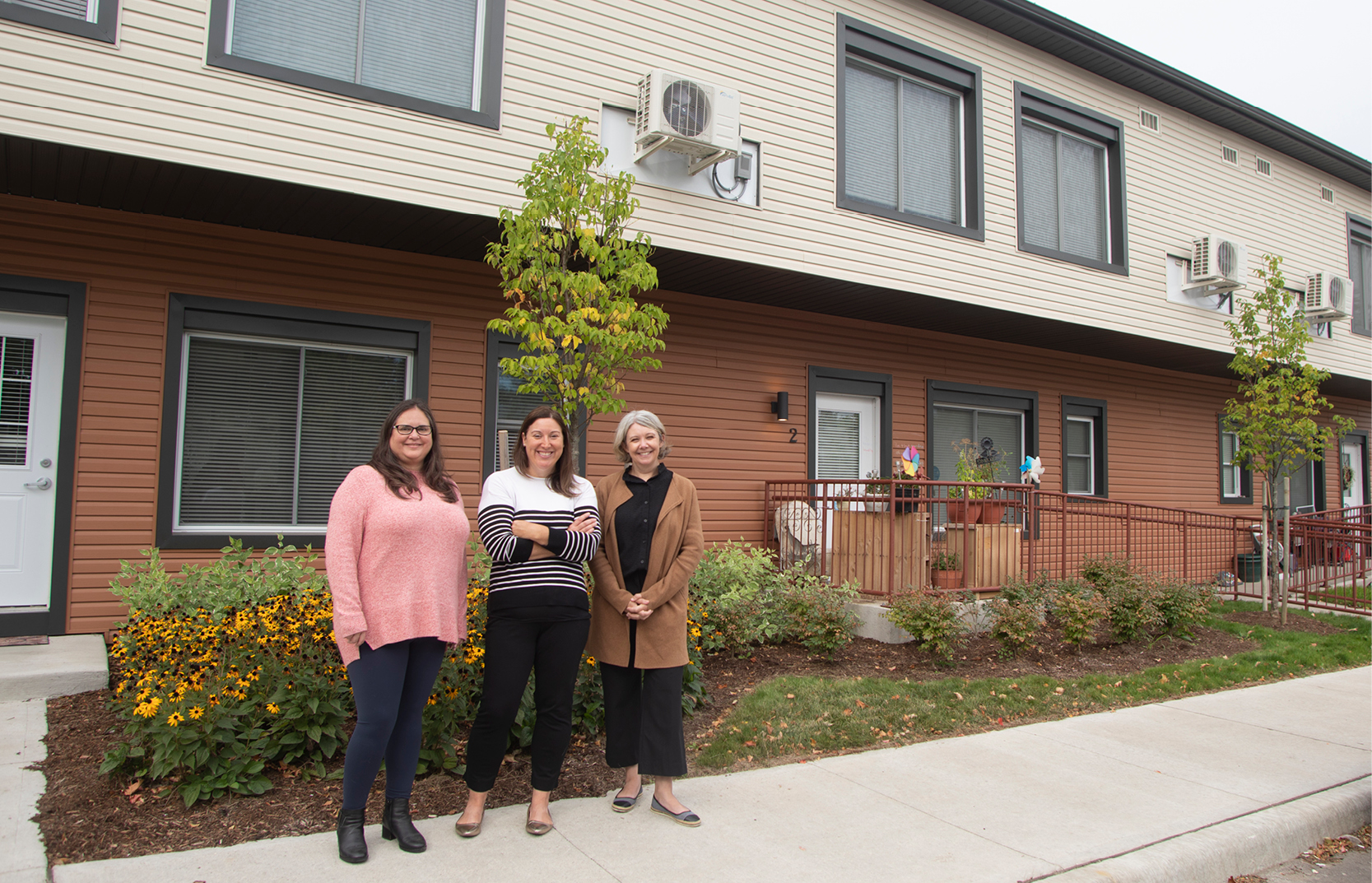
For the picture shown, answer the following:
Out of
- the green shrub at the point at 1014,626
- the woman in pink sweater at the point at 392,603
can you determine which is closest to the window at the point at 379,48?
the woman in pink sweater at the point at 392,603

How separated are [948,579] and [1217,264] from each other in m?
6.23

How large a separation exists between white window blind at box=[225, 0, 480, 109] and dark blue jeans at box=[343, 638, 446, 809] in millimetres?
4842

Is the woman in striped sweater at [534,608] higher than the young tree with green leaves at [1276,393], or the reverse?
the young tree with green leaves at [1276,393]

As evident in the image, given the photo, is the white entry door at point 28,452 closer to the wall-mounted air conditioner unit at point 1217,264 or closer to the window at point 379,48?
the window at point 379,48

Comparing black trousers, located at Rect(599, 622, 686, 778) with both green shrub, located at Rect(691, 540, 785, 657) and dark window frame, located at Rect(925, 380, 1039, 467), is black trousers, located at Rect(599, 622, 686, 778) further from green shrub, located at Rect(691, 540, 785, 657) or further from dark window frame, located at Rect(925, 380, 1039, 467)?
dark window frame, located at Rect(925, 380, 1039, 467)

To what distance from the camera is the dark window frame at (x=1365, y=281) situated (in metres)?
14.1

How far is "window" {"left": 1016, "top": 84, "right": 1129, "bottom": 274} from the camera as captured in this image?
407 inches

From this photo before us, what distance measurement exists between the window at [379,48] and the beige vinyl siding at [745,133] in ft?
0.39

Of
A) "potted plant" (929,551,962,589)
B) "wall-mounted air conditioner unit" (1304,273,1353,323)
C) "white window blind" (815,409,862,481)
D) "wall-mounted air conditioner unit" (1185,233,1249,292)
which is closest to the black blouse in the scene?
"potted plant" (929,551,962,589)

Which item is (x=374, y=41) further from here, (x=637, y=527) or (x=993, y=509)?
(x=993, y=509)

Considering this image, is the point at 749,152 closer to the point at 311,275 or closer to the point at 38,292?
the point at 311,275

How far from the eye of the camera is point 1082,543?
10.3 m

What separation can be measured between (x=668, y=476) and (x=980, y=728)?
2.93 metres

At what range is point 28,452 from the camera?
623cm
